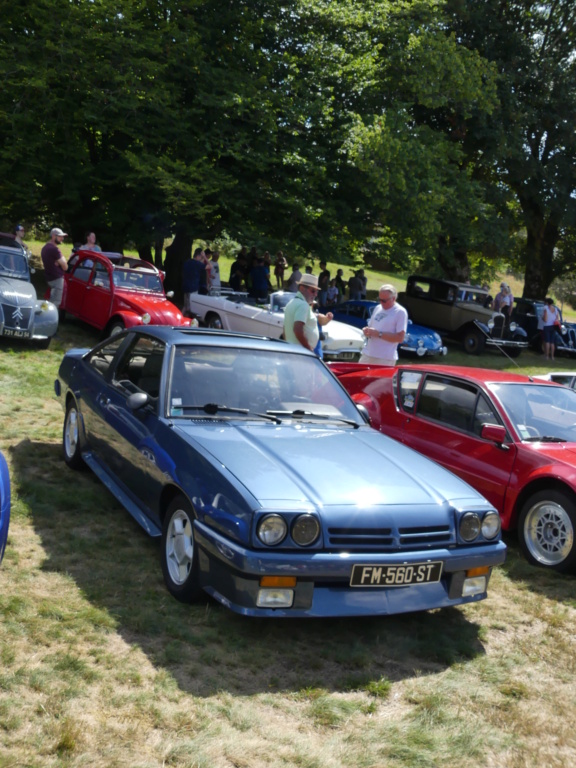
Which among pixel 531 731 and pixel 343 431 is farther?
pixel 343 431

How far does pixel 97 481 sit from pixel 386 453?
2.68 meters

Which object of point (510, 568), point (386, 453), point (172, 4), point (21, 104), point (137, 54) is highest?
point (172, 4)

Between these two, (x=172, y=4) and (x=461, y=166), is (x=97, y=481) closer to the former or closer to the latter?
(x=172, y=4)

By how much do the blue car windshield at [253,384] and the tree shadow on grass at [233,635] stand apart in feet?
3.41

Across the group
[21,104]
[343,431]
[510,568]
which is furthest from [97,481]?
[21,104]

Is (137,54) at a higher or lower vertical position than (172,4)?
lower

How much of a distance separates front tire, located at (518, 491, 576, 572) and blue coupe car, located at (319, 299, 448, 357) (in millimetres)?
13441

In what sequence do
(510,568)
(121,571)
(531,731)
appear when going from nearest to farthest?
1. (531,731)
2. (121,571)
3. (510,568)

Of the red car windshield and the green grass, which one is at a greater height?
the red car windshield

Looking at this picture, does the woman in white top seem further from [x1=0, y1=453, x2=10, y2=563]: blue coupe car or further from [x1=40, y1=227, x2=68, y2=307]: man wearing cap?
[x1=0, y1=453, x2=10, y2=563]: blue coupe car

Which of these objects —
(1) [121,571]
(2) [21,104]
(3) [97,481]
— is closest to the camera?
(1) [121,571]

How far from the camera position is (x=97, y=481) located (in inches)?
266

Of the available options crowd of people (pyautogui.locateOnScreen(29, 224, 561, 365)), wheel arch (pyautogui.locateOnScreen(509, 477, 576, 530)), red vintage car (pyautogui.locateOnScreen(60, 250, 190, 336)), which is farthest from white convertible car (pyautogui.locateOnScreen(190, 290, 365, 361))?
wheel arch (pyautogui.locateOnScreen(509, 477, 576, 530))

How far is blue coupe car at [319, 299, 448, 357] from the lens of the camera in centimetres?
1989
